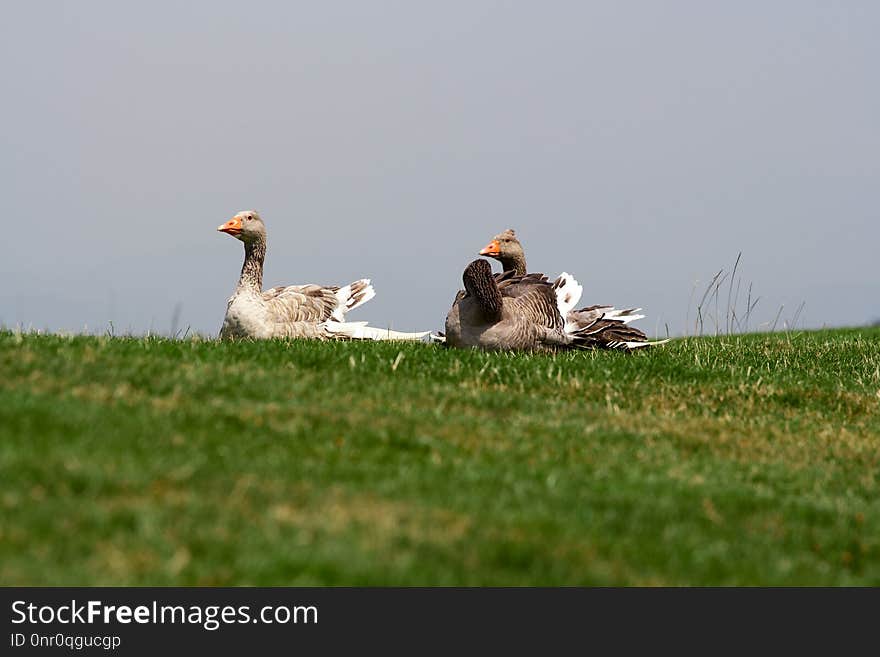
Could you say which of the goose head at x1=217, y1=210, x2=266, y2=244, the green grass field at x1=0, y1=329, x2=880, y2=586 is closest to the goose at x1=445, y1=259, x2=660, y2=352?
the green grass field at x1=0, y1=329, x2=880, y2=586

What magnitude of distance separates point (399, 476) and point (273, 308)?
1245 centimetres

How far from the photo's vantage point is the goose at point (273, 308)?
19.2 metres

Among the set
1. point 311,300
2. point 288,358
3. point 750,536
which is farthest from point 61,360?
point 311,300

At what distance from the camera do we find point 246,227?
65.0 ft

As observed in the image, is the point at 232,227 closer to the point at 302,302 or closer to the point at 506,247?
the point at 302,302

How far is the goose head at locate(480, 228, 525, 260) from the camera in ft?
62.6

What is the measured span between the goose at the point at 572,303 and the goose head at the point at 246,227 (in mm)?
4668

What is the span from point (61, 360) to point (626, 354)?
10355 millimetres

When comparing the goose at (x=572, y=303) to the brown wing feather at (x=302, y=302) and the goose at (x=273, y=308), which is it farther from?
the brown wing feather at (x=302, y=302)

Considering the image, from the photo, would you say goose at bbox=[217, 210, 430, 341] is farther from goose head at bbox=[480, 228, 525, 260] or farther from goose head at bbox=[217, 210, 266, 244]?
goose head at bbox=[480, 228, 525, 260]

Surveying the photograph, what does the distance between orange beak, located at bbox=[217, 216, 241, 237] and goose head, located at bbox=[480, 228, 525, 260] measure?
506 centimetres

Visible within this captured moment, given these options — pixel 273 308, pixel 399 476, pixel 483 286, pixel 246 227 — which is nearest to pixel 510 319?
pixel 483 286

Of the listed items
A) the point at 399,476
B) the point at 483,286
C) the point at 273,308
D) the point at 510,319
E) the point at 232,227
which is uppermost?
the point at 232,227
